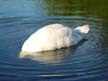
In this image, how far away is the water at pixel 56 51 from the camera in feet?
28.9

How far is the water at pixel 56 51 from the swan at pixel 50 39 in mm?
196

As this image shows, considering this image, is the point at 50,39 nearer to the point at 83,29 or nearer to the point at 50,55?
the point at 50,55

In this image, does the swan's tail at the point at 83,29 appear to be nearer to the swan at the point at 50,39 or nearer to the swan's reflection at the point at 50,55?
the swan at the point at 50,39

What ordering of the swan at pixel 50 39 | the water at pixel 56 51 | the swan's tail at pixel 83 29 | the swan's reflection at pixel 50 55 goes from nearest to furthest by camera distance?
the water at pixel 56 51 → the swan's reflection at pixel 50 55 → the swan at pixel 50 39 → the swan's tail at pixel 83 29

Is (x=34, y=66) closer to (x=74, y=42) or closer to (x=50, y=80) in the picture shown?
(x=50, y=80)

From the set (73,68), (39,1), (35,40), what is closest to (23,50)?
(35,40)

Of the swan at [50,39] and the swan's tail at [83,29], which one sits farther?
the swan's tail at [83,29]

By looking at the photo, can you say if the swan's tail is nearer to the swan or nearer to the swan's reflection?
the swan

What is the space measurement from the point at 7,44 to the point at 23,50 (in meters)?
0.61

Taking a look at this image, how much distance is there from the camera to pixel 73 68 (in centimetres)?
912

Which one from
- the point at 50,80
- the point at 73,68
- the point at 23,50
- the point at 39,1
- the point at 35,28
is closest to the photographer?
the point at 50,80

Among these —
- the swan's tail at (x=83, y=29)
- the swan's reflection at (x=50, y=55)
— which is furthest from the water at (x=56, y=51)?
the swan's tail at (x=83, y=29)

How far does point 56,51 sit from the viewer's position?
10688 mm

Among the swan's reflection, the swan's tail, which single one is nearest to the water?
the swan's reflection
